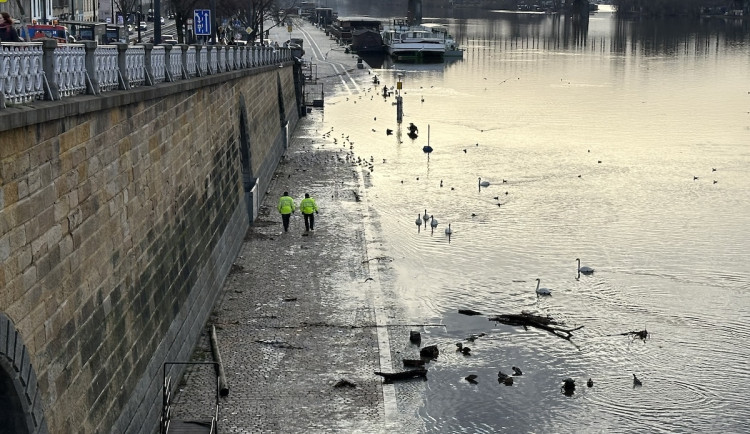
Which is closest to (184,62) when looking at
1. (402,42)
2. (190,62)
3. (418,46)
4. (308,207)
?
(190,62)

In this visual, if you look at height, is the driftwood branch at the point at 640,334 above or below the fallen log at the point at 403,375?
below

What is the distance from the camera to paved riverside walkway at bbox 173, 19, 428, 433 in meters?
21.6

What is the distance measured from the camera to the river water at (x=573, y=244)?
952 inches

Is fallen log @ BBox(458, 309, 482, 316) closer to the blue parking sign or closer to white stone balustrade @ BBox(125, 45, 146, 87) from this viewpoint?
white stone balustrade @ BBox(125, 45, 146, 87)

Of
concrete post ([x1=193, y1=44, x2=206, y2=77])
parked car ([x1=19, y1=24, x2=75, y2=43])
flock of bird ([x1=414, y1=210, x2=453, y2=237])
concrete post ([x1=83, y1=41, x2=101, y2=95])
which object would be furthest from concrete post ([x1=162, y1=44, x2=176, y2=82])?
flock of bird ([x1=414, y1=210, x2=453, y2=237])

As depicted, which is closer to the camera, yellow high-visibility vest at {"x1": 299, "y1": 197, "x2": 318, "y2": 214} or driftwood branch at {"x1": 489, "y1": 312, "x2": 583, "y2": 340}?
driftwood branch at {"x1": 489, "y1": 312, "x2": 583, "y2": 340}

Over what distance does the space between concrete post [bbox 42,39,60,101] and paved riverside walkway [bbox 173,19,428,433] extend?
25.7ft

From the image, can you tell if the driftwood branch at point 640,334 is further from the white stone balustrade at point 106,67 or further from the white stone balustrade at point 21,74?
the white stone balustrade at point 21,74

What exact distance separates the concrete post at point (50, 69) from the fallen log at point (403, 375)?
A: 36.1 feet

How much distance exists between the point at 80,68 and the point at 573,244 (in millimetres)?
24343

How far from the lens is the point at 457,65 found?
123 meters

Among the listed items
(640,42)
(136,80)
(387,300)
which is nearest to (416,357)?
(387,300)

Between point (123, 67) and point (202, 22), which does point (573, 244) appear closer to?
point (202, 22)

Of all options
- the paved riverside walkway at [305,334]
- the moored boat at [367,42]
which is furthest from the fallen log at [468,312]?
the moored boat at [367,42]
